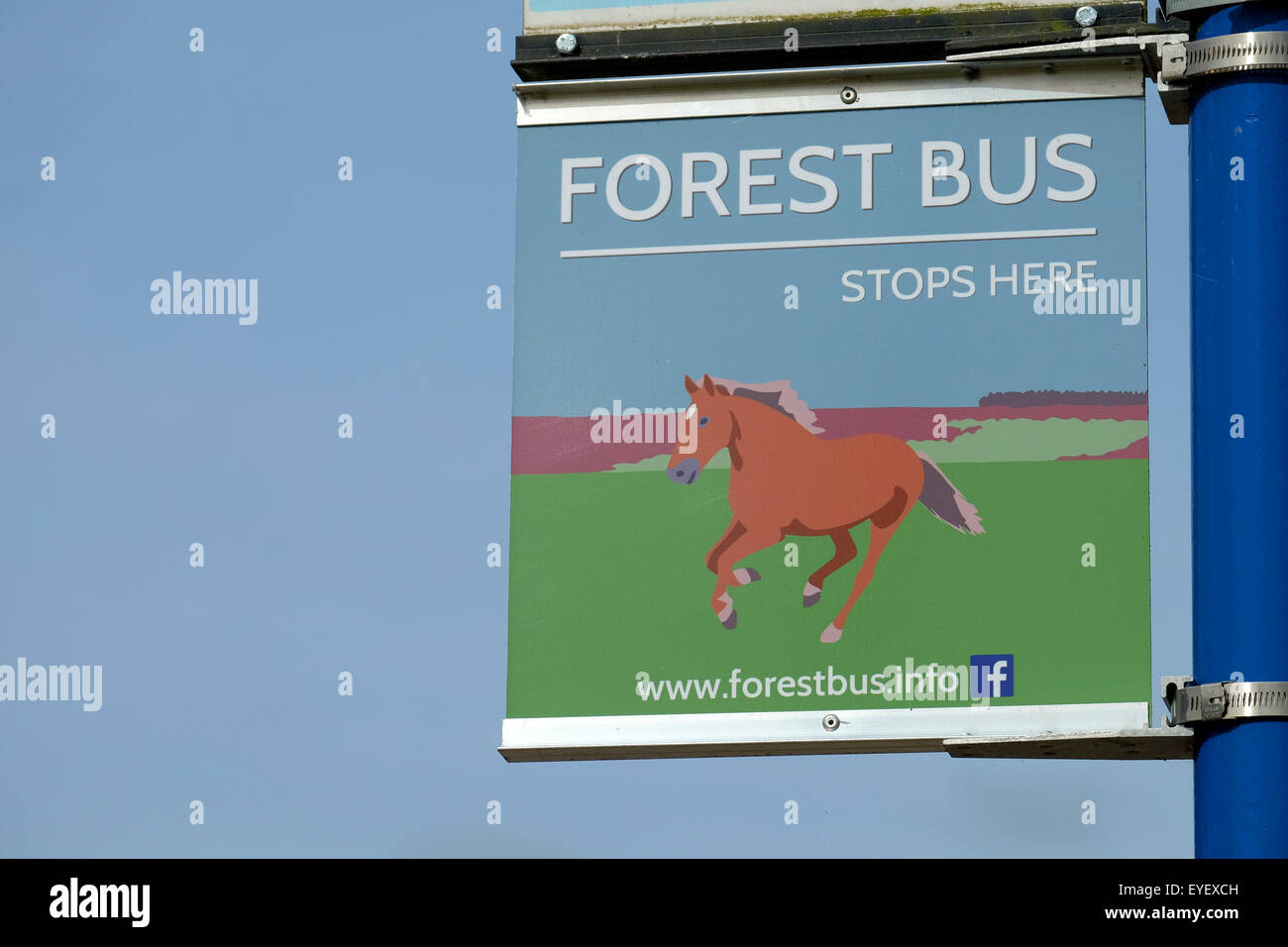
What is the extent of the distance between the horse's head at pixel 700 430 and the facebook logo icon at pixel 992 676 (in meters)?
1.23

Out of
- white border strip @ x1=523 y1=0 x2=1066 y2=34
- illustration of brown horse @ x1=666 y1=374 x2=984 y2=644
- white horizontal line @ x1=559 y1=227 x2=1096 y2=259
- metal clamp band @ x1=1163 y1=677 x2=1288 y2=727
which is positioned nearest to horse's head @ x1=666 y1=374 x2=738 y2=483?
illustration of brown horse @ x1=666 y1=374 x2=984 y2=644

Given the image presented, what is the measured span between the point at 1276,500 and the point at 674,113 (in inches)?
113

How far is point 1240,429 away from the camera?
325 inches

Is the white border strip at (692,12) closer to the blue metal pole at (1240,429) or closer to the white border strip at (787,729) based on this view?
the blue metal pole at (1240,429)

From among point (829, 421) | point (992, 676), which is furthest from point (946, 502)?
point (992, 676)

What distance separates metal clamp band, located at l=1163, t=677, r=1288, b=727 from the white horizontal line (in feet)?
6.08

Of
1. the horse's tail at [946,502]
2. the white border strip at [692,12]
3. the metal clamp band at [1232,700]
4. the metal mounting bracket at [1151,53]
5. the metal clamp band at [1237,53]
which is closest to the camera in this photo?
the metal clamp band at [1232,700]

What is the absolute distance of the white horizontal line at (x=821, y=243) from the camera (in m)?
9.16

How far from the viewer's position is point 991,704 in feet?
28.9

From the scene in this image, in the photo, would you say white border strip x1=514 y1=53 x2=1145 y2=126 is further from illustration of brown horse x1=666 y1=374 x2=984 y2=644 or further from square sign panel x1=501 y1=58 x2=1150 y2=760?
illustration of brown horse x1=666 y1=374 x2=984 y2=644

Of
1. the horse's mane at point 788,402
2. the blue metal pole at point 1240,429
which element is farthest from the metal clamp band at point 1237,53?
the horse's mane at point 788,402

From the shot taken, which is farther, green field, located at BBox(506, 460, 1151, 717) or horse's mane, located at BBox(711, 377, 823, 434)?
horse's mane, located at BBox(711, 377, 823, 434)

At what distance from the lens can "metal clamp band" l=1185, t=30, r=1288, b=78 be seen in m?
8.46

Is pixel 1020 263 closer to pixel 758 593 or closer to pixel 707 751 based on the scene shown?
pixel 758 593
